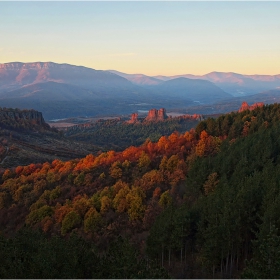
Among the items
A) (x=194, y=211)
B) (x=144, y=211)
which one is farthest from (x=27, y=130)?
(x=194, y=211)

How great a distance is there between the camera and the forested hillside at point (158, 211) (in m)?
17.4

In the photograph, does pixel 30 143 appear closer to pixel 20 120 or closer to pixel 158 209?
pixel 20 120

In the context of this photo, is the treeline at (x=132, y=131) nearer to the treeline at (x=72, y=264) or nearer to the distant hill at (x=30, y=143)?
the distant hill at (x=30, y=143)

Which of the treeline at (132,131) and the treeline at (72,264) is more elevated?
the treeline at (72,264)

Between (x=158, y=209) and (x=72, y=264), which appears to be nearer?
(x=72, y=264)

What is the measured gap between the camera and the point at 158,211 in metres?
33.7

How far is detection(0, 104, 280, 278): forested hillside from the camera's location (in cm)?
1742

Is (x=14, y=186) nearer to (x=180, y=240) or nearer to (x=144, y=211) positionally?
(x=144, y=211)

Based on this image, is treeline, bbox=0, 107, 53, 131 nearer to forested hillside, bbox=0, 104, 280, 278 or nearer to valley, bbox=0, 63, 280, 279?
valley, bbox=0, 63, 280, 279

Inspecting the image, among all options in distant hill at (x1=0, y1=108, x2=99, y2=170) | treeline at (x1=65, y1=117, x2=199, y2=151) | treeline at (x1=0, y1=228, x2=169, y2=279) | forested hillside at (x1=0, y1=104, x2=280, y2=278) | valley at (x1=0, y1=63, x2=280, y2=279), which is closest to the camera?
treeline at (x1=0, y1=228, x2=169, y2=279)

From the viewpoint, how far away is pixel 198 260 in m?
24.0

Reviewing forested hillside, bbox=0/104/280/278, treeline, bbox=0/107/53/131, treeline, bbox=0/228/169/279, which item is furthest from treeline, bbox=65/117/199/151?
treeline, bbox=0/228/169/279

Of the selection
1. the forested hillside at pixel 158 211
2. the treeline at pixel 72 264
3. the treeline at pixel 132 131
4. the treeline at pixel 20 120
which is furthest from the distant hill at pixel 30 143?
the treeline at pixel 72 264

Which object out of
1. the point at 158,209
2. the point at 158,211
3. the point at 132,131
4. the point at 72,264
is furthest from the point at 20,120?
the point at 72,264
